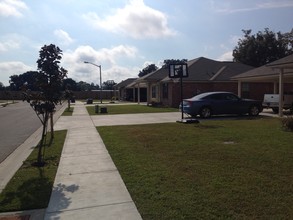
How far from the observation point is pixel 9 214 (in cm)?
524

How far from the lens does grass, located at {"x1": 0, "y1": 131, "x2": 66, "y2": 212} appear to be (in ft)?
18.2

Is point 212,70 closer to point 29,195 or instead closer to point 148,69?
point 29,195

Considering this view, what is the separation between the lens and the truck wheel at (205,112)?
Answer: 67.2ft

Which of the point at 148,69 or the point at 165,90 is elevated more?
the point at 148,69

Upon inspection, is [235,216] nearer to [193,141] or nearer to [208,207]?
[208,207]

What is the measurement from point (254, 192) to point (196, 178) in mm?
1213

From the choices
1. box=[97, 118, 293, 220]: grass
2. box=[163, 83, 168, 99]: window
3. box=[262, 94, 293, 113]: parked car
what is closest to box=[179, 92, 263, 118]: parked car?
box=[262, 94, 293, 113]: parked car

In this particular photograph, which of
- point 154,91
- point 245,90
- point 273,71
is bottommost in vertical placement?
point 154,91

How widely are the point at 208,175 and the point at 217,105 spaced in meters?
14.4

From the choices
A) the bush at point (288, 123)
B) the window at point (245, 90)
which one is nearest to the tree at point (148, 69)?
the window at point (245, 90)

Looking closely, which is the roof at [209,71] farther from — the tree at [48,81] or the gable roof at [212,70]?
the tree at [48,81]

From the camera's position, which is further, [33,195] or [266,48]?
[266,48]

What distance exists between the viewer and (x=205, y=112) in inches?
810

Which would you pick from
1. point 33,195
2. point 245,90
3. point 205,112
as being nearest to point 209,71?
point 245,90
